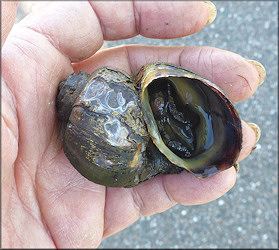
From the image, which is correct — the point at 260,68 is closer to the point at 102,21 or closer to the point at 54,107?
the point at 102,21

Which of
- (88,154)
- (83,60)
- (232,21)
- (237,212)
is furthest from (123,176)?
(232,21)

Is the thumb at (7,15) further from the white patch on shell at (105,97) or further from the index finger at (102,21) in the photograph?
the white patch on shell at (105,97)

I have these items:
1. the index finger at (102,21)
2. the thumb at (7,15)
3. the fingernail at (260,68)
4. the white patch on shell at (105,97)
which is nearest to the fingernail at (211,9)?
the index finger at (102,21)

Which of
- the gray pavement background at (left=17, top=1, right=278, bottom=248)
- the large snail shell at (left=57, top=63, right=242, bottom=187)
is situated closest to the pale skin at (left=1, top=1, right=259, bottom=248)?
the large snail shell at (left=57, top=63, right=242, bottom=187)

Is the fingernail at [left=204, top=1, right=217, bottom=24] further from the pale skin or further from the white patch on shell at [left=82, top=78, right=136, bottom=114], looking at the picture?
the white patch on shell at [left=82, top=78, right=136, bottom=114]

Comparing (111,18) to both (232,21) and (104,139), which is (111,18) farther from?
(232,21)

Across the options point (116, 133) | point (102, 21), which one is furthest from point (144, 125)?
point (102, 21)

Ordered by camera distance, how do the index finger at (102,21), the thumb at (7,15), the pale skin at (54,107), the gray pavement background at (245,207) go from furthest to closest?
the gray pavement background at (245,207) → the index finger at (102,21) → the pale skin at (54,107) → the thumb at (7,15)
